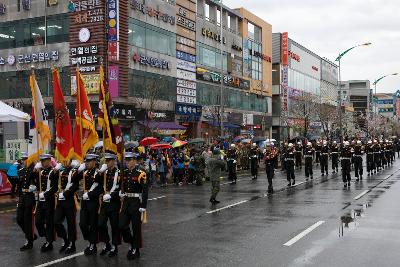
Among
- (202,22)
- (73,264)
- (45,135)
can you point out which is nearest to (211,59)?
(202,22)

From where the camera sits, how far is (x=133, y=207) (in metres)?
8.76

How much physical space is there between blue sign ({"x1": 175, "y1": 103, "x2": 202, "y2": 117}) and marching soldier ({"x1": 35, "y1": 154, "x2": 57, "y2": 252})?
3267 cm

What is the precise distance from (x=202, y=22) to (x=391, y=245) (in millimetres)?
39835

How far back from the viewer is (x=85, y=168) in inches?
373

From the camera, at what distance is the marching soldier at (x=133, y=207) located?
28.6ft

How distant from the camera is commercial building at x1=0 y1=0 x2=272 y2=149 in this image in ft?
113

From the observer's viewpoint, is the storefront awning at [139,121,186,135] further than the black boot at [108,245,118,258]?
Yes

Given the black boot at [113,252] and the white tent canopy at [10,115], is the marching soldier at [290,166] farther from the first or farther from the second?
the black boot at [113,252]

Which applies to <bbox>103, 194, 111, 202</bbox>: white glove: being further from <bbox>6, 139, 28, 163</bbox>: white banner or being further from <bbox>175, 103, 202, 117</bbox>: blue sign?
<bbox>175, 103, 202, 117</bbox>: blue sign

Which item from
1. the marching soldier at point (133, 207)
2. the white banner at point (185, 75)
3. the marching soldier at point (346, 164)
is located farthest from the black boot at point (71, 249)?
the white banner at point (185, 75)

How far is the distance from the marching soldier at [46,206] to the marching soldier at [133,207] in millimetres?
1477

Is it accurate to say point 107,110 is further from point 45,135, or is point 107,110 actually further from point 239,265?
point 239,265

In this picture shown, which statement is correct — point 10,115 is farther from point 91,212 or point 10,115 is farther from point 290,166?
point 91,212

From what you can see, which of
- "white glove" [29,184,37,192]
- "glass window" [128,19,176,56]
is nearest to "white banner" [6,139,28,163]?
"white glove" [29,184,37,192]
